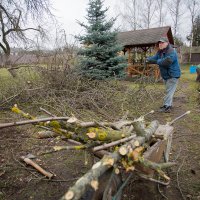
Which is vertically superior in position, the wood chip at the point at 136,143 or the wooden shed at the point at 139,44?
the wooden shed at the point at 139,44

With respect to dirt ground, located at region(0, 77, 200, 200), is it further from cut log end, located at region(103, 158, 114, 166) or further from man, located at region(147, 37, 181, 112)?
man, located at region(147, 37, 181, 112)

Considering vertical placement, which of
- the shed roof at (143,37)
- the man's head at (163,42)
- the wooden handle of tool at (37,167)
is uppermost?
the shed roof at (143,37)

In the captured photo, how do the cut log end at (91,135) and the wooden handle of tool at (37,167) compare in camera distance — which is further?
the wooden handle of tool at (37,167)

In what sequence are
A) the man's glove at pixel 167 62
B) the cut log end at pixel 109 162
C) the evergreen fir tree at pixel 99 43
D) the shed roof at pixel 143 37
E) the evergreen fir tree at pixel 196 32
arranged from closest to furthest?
the cut log end at pixel 109 162 < the man's glove at pixel 167 62 < the evergreen fir tree at pixel 99 43 < the shed roof at pixel 143 37 < the evergreen fir tree at pixel 196 32

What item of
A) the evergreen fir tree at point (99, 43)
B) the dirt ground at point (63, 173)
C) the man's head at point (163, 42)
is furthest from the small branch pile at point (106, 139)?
the evergreen fir tree at point (99, 43)

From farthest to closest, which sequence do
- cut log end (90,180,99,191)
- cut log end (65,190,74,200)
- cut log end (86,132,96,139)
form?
cut log end (86,132,96,139), cut log end (90,180,99,191), cut log end (65,190,74,200)

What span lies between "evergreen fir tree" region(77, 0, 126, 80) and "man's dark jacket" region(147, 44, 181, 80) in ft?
12.4

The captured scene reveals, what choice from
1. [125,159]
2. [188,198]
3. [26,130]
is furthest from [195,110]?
[125,159]

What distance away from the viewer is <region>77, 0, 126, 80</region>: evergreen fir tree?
8973 millimetres

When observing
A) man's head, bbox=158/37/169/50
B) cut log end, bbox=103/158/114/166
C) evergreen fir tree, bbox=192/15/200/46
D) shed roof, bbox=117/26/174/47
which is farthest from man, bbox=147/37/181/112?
evergreen fir tree, bbox=192/15/200/46

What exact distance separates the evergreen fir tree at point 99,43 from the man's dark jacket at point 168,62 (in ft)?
12.4

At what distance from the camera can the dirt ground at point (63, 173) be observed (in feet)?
7.95

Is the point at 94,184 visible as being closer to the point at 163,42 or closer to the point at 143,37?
the point at 163,42

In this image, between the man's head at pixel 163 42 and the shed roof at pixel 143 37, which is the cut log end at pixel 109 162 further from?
the shed roof at pixel 143 37
